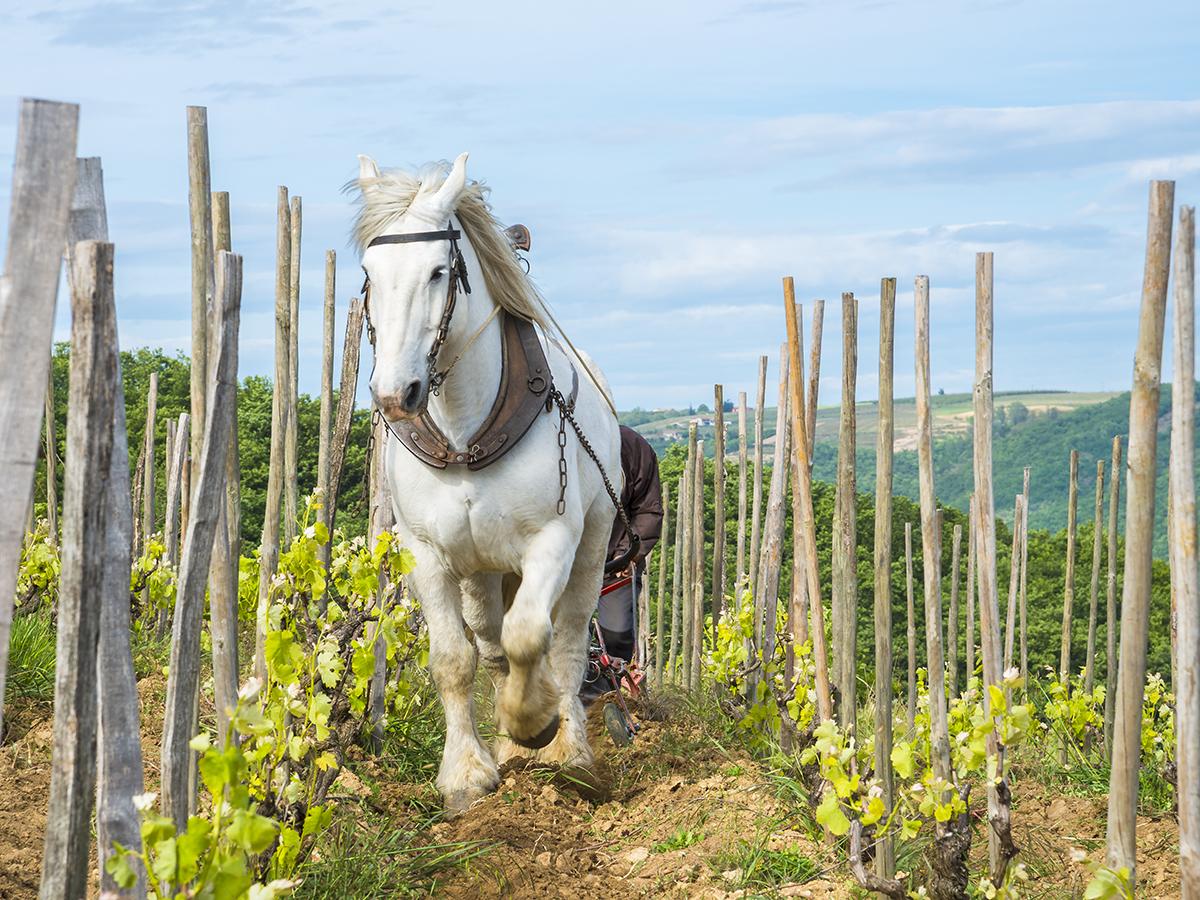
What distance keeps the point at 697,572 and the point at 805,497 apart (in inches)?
135

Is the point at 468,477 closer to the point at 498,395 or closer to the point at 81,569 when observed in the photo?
the point at 498,395

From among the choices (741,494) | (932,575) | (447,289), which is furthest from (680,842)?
(741,494)

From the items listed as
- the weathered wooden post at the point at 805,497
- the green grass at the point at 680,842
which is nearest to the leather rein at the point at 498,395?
the weathered wooden post at the point at 805,497

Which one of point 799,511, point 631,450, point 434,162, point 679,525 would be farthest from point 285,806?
point 679,525

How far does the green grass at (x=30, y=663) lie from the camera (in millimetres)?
6203

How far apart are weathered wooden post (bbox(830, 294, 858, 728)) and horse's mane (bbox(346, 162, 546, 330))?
116 centimetres

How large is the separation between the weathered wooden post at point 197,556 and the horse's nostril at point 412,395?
3.40 feet

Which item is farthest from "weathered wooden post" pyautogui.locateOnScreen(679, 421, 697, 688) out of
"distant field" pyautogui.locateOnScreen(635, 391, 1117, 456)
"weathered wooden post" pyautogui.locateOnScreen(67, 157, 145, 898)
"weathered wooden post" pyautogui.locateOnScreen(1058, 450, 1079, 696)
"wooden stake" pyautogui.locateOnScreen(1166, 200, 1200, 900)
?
"distant field" pyautogui.locateOnScreen(635, 391, 1117, 456)

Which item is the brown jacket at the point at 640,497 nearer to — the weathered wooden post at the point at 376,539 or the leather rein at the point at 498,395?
the weathered wooden post at the point at 376,539

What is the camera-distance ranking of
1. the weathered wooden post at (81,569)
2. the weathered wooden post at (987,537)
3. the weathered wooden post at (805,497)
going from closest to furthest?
the weathered wooden post at (81,569)
the weathered wooden post at (987,537)
the weathered wooden post at (805,497)

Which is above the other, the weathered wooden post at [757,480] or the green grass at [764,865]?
the weathered wooden post at [757,480]

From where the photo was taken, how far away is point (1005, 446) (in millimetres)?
47469

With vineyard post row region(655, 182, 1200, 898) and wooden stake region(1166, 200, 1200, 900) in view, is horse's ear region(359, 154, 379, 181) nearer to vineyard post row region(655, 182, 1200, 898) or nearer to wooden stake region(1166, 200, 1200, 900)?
vineyard post row region(655, 182, 1200, 898)

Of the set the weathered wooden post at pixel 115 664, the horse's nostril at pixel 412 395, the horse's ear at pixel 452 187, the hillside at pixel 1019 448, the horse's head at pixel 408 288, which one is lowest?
the hillside at pixel 1019 448
